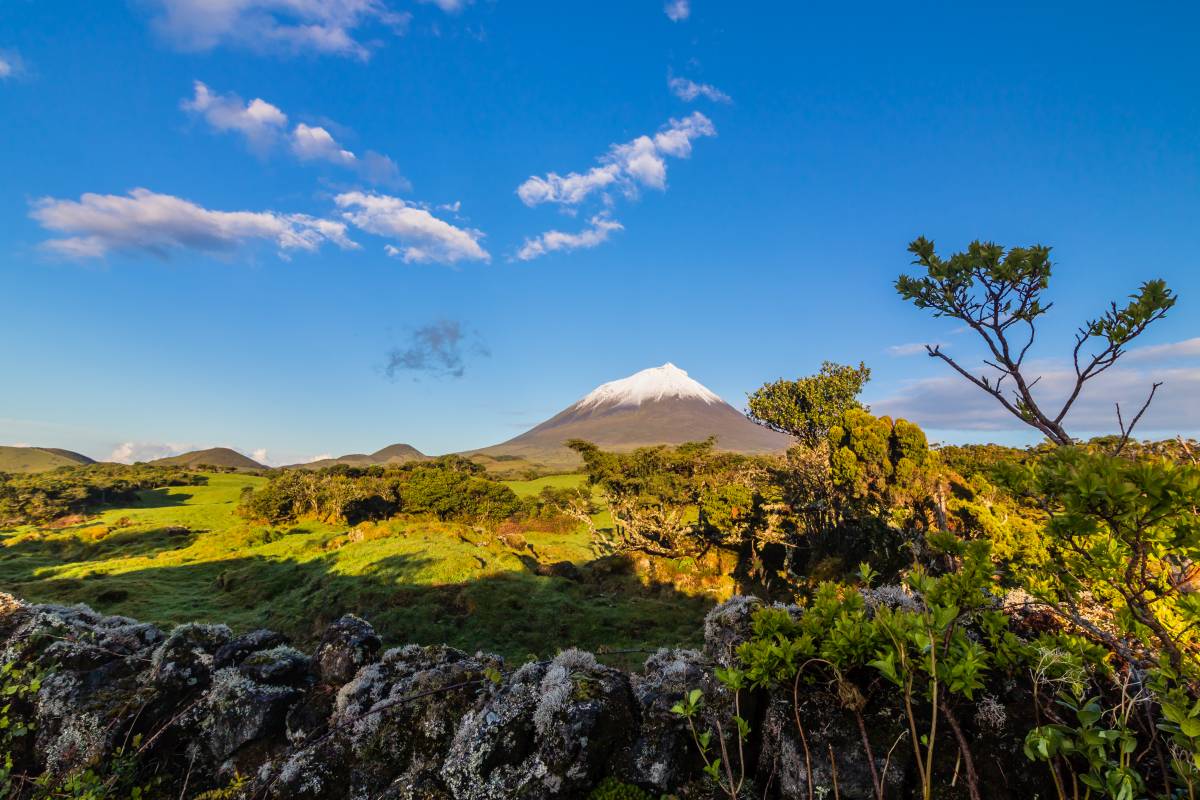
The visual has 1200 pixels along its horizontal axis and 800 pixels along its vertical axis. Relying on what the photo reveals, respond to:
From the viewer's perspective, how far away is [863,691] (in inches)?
142

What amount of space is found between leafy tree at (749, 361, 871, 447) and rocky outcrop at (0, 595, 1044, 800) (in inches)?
913

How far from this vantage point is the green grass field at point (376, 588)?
60.1 feet

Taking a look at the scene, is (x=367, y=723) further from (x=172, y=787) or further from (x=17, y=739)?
(x=17, y=739)

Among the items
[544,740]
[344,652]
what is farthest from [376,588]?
[544,740]

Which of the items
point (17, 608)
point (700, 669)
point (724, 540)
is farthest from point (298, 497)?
point (700, 669)

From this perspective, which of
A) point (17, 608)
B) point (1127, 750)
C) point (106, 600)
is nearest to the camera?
point (1127, 750)

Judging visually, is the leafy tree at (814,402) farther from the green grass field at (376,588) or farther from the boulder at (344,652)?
the boulder at (344,652)

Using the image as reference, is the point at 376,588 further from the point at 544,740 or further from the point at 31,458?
the point at 31,458

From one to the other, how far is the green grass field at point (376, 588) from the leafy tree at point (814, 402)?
10.9 metres

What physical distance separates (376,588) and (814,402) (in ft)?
75.8

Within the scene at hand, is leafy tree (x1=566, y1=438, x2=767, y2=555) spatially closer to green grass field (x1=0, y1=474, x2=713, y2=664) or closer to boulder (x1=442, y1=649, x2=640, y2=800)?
green grass field (x1=0, y1=474, x2=713, y2=664)

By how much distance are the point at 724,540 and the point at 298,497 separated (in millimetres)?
42362

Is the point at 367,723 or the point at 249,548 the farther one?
the point at 249,548

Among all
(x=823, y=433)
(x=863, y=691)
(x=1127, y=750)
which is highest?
(x=823, y=433)
